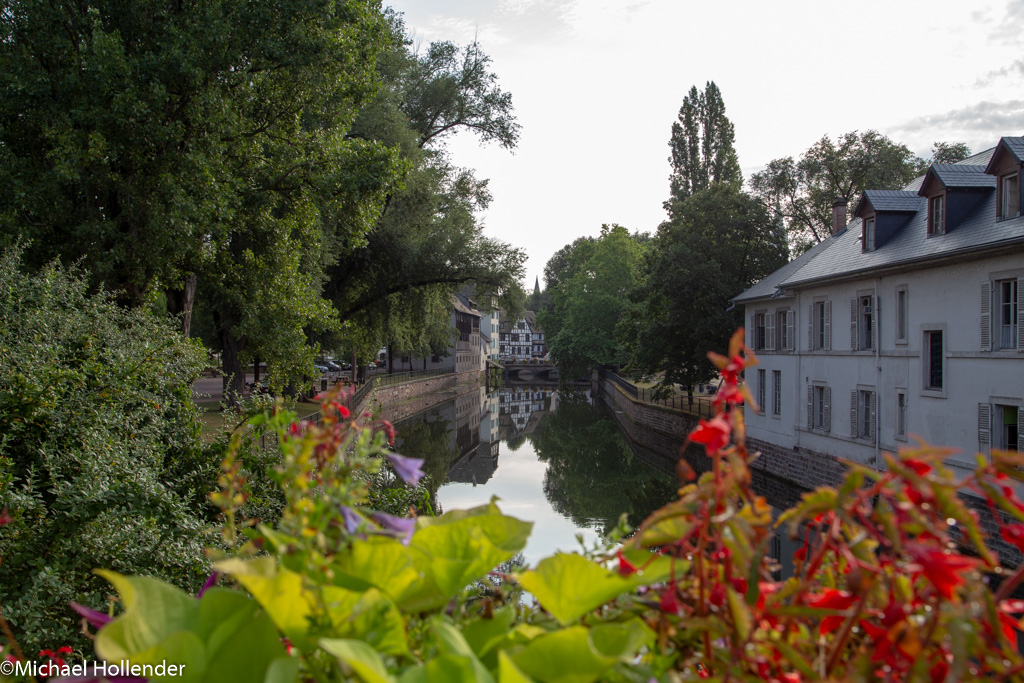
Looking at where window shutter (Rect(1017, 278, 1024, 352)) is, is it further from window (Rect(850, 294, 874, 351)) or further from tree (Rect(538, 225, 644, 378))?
tree (Rect(538, 225, 644, 378))

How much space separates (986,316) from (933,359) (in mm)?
2384

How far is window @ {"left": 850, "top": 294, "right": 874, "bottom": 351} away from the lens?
68.5 feet

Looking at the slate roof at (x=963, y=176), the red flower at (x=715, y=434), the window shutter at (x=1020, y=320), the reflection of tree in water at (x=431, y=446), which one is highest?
the slate roof at (x=963, y=176)

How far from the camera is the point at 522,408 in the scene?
62531 millimetres

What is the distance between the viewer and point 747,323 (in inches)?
1140

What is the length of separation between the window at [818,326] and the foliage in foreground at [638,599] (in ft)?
77.2

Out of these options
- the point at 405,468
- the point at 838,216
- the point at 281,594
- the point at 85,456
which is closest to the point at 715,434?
the point at 405,468

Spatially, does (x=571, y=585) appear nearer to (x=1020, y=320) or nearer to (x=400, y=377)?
(x=1020, y=320)

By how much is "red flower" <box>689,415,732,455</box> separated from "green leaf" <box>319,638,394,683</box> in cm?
55

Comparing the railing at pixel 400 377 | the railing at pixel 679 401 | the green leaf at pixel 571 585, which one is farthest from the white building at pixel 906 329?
the railing at pixel 400 377

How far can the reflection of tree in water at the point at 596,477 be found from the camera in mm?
22325

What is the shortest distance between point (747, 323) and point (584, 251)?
1763 inches

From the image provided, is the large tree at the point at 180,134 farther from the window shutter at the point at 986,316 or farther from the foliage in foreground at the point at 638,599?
the window shutter at the point at 986,316

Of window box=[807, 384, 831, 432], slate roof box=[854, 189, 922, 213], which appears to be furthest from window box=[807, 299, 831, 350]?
slate roof box=[854, 189, 922, 213]
